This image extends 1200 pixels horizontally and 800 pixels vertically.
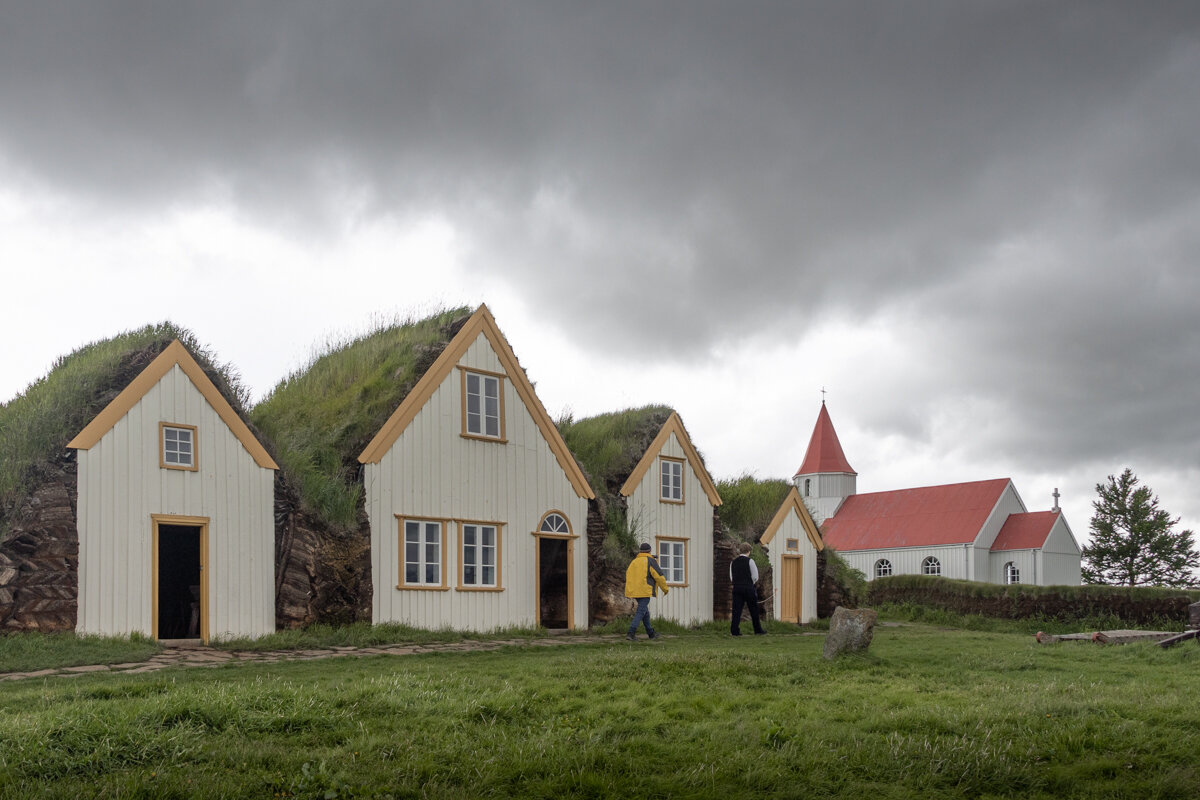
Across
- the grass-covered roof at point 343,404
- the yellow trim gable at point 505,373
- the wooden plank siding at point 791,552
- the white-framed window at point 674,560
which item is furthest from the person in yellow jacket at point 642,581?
the wooden plank siding at point 791,552

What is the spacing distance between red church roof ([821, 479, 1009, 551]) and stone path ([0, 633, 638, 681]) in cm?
4252

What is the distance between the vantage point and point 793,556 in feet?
99.5

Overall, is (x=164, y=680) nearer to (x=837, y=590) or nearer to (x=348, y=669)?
(x=348, y=669)

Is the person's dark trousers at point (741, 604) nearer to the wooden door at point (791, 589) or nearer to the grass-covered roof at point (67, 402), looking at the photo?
the wooden door at point (791, 589)

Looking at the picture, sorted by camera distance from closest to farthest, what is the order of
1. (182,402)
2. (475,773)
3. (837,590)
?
(475,773)
(182,402)
(837,590)

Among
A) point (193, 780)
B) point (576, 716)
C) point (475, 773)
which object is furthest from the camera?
point (576, 716)

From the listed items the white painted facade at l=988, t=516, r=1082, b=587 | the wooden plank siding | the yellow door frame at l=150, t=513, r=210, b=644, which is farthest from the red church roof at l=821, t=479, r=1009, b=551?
the yellow door frame at l=150, t=513, r=210, b=644

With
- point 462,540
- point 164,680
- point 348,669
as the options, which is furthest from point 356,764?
point 462,540

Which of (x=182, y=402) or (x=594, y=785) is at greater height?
(x=182, y=402)

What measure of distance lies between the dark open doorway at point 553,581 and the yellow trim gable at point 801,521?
7030 millimetres

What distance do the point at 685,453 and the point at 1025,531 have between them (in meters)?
38.3

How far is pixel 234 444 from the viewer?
19094mm

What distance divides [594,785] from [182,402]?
44.5ft

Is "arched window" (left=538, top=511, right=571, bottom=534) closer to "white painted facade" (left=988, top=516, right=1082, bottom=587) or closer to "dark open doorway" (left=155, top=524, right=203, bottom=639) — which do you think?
"dark open doorway" (left=155, top=524, right=203, bottom=639)
